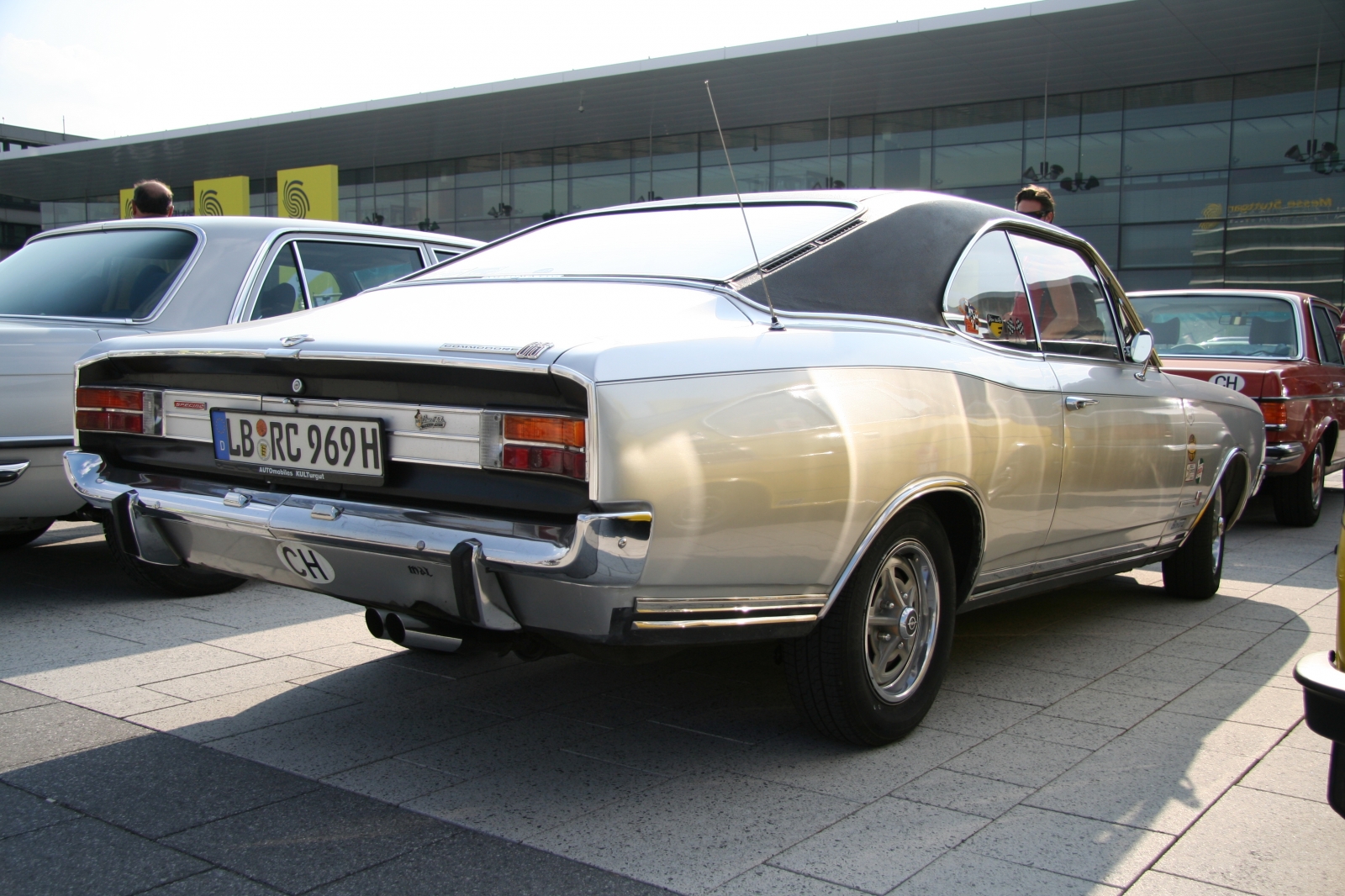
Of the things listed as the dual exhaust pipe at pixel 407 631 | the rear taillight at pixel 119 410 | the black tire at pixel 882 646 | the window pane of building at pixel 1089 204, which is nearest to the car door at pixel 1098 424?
the black tire at pixel 882 646

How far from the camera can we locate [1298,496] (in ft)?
26.1

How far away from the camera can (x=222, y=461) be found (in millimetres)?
2977

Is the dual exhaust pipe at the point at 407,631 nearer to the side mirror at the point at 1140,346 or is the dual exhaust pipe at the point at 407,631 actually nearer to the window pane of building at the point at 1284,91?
the side mirror at the point at 1140,346

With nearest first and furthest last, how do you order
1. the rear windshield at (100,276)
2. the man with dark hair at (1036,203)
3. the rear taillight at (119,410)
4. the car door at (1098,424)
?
the rear taillight at (119,410)
the car door at (1098,424)
the rear windshield at (100,276)
the man with dark hair at (1036,203)

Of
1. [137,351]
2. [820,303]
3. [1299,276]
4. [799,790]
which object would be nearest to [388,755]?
[799,790]

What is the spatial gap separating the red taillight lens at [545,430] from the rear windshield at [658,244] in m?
0.82

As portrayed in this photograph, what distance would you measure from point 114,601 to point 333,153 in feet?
108

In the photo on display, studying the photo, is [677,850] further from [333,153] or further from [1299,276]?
[333,153]

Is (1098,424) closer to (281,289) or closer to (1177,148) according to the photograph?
(281,289)

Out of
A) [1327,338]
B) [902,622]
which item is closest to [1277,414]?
[1327,338]

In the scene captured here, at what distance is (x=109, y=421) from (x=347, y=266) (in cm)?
271

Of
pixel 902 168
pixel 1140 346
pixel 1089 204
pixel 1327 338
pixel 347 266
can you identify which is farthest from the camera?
pixel 902 168

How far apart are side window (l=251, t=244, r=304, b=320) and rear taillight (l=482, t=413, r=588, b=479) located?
321cm

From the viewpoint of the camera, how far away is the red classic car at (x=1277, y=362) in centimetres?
763
